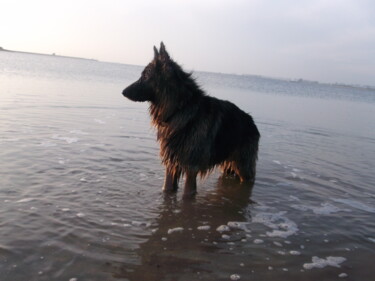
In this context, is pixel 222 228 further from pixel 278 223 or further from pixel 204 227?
pixel 278 223

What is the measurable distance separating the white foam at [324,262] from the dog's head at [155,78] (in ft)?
9.99

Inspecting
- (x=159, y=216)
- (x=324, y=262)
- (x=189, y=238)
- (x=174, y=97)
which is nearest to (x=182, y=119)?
(x=174, y=97)

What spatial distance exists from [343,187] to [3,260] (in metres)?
5.95

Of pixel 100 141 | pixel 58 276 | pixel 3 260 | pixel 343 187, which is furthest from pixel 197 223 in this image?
pixel 100 141

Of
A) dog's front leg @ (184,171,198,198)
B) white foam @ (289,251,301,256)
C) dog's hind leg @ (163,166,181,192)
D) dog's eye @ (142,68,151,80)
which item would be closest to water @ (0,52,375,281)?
white foam @ (289,251,301,256)

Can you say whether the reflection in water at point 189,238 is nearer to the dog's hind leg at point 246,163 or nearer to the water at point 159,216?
the water at point 159,216

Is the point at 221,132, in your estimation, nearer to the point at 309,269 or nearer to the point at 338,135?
the point at 309,269

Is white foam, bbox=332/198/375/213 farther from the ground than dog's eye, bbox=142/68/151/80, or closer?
closer

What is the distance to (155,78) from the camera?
5.25 metres

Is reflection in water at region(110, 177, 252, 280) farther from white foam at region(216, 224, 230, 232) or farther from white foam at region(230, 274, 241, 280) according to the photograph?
white foam at region(230, 274, 241, 280)

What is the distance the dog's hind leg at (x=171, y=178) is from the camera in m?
5.71

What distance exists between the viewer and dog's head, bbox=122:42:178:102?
5203 mm

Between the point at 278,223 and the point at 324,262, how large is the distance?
1088 millimetres

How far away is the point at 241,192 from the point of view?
6.31 m
